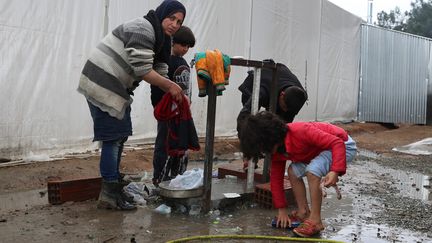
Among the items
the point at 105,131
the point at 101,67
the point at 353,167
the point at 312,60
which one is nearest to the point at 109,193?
the point at 105,131

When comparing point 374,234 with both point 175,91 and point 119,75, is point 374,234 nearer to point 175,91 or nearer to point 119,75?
point 175,91

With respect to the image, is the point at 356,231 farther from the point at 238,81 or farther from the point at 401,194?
the point at 238,81

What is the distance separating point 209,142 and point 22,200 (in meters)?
1.65

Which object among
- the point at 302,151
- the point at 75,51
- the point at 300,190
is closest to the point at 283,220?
the point at 300,190

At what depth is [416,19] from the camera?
44.6 meters

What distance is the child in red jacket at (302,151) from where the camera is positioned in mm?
3100

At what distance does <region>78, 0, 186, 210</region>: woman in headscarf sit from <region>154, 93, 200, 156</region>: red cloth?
367mm

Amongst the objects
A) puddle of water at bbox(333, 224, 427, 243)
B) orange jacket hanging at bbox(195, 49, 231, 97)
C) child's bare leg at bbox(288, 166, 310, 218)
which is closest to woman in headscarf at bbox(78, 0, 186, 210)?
orange jacket hanging at bbox(195, 49, 231, 97)

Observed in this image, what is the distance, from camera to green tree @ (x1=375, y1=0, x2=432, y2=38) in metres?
42.2

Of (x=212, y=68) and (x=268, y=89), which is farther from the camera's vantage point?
(x=268, y=89)

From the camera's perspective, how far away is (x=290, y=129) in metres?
3.24

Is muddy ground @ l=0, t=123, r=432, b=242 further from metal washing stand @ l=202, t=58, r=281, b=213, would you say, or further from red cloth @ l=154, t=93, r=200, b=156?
red cloth @ l=154, t=93, r=200, b=156

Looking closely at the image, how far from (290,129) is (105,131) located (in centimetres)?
128

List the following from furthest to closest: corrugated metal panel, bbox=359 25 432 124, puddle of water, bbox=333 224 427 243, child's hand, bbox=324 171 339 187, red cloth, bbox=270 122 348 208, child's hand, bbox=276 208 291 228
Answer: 1. corrugated metal panel, bbox=359 25 432 124
2. child's hand, bbox=276 208 291 228
3. puddle of water, bbox=333 224 427 243
4. red cloth, bbox=270 122 348 208
5. child's hand, bbox=324 171 339 187
